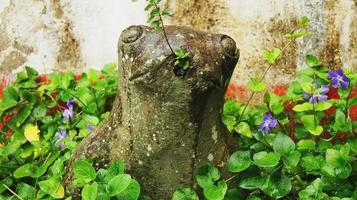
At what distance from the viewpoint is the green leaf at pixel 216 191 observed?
2.88 meters

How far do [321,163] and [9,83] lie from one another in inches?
72.2

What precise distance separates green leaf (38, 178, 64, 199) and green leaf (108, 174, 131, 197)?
1.16 feet

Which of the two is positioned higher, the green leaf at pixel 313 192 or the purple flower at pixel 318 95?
the purple flower at pixel 318 95

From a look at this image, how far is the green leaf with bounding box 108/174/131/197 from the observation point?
2.79 metres

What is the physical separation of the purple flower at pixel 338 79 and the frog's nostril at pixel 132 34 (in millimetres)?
956

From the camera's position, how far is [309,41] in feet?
12.3

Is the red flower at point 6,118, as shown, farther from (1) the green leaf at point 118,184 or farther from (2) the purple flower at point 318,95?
(2) the purple flower at point 318,95

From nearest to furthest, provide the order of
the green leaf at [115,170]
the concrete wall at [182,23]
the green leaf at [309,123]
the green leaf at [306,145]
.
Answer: the green leaf at [115,170]
the green leaf at [306,145]
the green leaf at [309,123]
the concrete wall at [182,23]

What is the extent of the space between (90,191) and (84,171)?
11 cm

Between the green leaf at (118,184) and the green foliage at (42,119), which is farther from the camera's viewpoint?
the green foliage at (42,119)

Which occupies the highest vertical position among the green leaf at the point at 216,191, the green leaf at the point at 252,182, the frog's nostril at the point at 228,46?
the frog's nostril at the point at 228,46

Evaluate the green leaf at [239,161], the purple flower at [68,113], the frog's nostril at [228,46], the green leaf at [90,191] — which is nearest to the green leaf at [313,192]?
the green leaf at [239,161]

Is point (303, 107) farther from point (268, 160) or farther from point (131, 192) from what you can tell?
point (131, 192)

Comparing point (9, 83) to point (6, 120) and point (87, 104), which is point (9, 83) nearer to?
point (6, 120)
